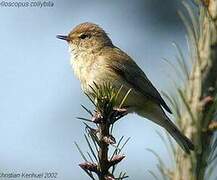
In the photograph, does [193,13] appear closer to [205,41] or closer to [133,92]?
[205,41]

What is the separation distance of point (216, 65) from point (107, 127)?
0.44m

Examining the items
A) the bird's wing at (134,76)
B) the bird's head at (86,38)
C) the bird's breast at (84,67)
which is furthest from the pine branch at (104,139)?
the bird's head at (86,38)

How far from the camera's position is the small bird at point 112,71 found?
161 inches

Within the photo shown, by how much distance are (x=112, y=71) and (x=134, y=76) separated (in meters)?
0.22

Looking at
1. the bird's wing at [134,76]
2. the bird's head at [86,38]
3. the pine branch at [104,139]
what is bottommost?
the pine branch at [104,139]

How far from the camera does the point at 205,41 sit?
6.65ft

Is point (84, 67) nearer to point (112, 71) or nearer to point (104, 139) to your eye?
point (112, 71)

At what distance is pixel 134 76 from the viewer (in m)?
4.37

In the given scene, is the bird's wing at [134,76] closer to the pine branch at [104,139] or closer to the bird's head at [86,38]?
the bird's head at [86,38]

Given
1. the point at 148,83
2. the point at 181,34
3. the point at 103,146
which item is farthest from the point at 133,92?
the point at 181,34

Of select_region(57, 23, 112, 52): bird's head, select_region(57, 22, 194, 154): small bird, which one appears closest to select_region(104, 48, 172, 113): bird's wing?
select_region(57, 22, 194, 154): small bird

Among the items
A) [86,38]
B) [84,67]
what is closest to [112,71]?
[84,67]

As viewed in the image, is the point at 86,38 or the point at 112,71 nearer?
the point at 112,71

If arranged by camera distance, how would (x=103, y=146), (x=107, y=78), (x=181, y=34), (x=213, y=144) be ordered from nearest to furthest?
(x=103, y=146) → (x=213, y=144) → (x=107, y=78) → (x=181, y=34)
